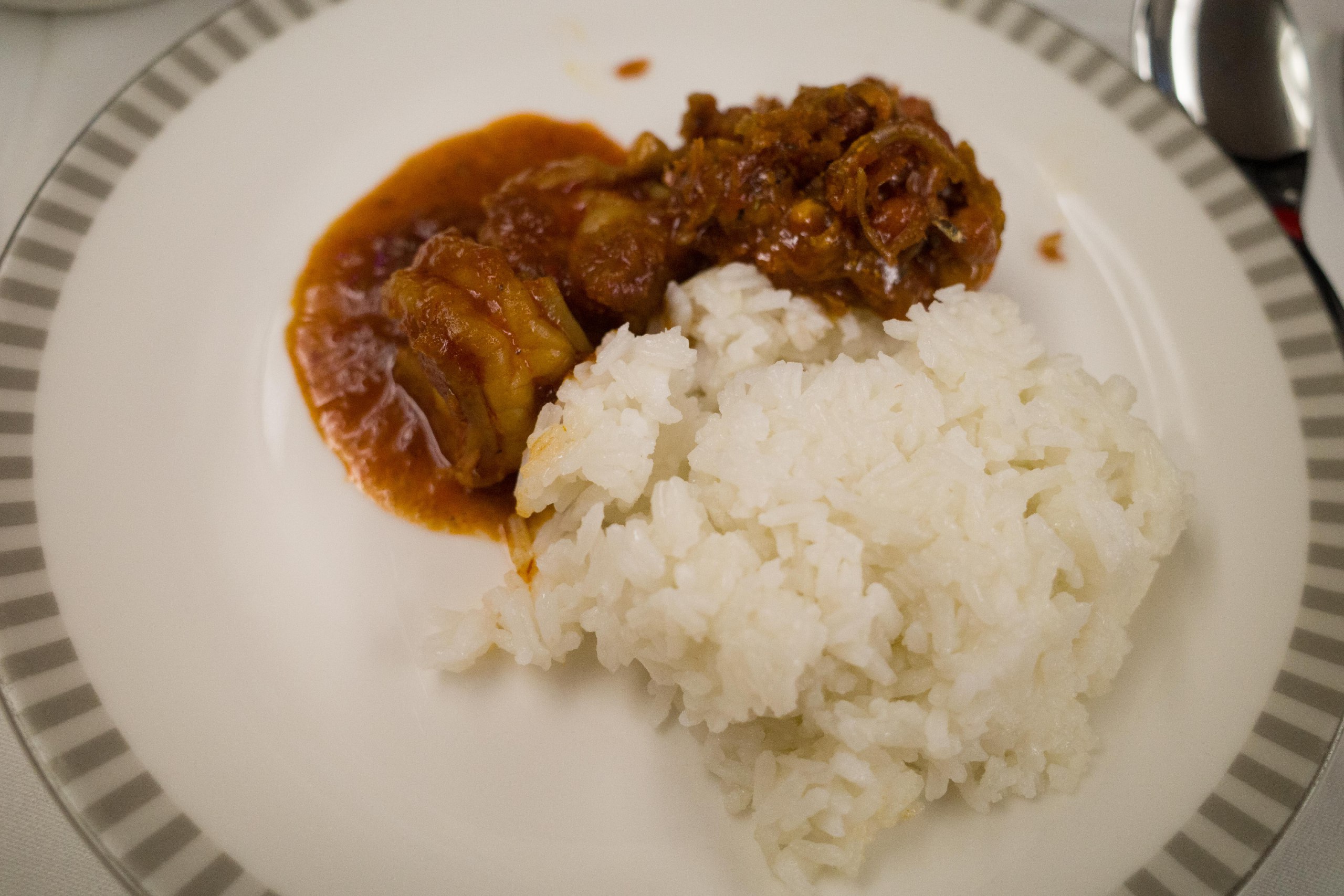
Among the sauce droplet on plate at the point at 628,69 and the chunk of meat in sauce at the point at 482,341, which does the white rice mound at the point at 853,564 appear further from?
the sauce droplet on plate at the point at 628,69

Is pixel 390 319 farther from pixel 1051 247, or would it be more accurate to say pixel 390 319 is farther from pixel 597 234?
pixel 1051 247

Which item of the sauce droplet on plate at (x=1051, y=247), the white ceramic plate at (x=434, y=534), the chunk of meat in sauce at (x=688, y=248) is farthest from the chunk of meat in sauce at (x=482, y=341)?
the sauce droplet on plate at (x=1051, y=247)

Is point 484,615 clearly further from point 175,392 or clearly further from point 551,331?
point 175,392

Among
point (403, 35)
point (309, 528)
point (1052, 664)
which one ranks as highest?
point (403, 35)

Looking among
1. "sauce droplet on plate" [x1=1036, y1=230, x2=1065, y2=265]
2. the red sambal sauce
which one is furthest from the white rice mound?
"sauce droplet on plate" [x1=1036, y1=230, x2=1065, y2=265]

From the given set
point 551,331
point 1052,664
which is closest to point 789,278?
point 551,331

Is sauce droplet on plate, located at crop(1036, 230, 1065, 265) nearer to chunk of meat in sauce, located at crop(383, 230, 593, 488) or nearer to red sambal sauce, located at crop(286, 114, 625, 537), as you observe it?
red sambal sauce, located at crop(286, 114, 625, 537)
